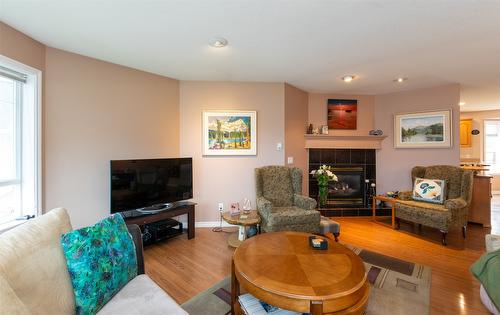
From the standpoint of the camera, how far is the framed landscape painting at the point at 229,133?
3.56 m

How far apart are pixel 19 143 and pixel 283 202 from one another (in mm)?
3123

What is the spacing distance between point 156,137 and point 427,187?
4.17 m

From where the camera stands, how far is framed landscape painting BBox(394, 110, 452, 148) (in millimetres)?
3801

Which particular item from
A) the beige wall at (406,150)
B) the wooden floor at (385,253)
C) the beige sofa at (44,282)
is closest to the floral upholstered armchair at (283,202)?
the wooden floor at (385,253)

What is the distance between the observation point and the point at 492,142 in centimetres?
597

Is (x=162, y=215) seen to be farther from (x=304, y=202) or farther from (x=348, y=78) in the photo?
(x=348, y=78)

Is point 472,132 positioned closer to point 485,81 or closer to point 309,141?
point 485,81

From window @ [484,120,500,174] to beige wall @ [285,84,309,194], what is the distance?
546cm

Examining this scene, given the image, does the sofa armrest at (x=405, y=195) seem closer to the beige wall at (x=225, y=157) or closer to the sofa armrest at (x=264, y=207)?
the beige wall at (x=225, y=157)

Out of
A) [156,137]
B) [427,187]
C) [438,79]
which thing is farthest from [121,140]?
[438,79]

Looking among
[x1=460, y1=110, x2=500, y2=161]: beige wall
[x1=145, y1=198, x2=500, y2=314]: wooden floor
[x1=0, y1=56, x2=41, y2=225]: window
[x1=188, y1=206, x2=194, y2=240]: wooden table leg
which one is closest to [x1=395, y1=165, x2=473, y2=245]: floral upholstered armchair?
[x1=145, y1=198, x2=500, y2=314]: wooden floor

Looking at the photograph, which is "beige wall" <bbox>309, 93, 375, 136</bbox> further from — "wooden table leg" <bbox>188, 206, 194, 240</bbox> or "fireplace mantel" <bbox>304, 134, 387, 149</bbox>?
"wooden table leg" <bbox>188, 206, 194, 240</bbox>

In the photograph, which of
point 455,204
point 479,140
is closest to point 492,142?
point 479,140

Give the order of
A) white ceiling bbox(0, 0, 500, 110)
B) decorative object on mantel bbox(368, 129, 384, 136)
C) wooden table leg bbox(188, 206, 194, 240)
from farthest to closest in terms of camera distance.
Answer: decorative object on mantel bbox(368, 129, 384, 136), wooden table leg bbox(188, 206, 194, 240), white ceiling bbox(0, 0, 500, 110)
